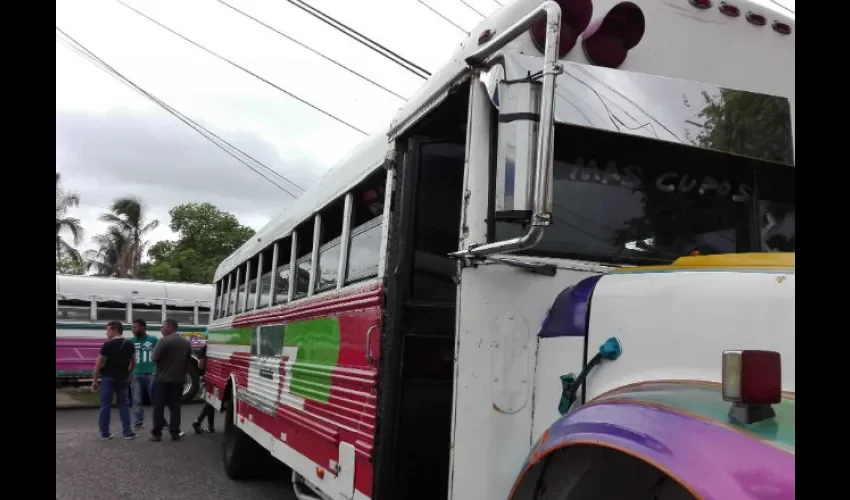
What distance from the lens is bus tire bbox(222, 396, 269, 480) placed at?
710cm

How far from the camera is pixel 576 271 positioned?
8.12ft

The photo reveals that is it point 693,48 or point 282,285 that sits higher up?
point 693,48

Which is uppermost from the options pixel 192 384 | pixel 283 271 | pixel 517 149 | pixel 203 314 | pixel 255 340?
pixel 517 149

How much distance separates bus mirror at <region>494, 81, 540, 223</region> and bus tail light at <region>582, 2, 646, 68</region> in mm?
618

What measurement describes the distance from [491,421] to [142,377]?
10264 mm

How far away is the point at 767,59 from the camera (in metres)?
2.77

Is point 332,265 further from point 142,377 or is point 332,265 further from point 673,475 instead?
point 142,377

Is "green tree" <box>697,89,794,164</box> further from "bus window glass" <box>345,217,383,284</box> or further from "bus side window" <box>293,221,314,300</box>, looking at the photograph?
"bus side window" <box>293,221,314,300</box>

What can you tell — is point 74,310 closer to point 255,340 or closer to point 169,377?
point 169,377

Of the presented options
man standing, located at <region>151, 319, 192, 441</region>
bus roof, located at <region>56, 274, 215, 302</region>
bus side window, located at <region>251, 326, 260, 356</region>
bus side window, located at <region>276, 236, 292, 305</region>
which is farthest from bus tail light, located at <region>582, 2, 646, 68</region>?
bus roof, located at <region>56, 274, 215, 302</region>

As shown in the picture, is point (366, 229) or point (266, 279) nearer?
point (366, 229)

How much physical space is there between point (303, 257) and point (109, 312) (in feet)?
39.2

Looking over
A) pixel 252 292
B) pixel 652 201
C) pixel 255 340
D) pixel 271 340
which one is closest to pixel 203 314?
pixel 252 292
